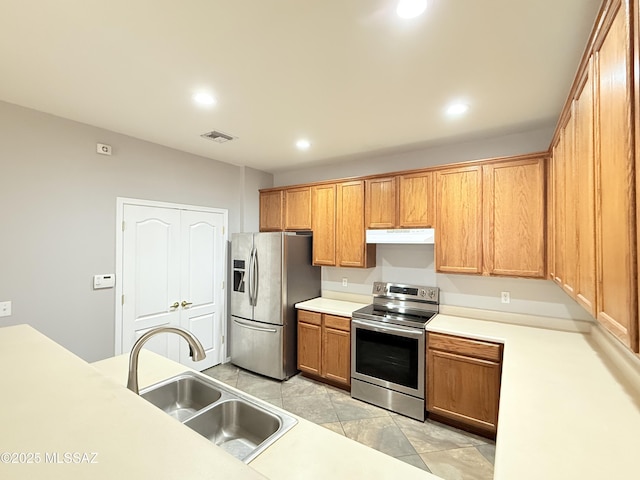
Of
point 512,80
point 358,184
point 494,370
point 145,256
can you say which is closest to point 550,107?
point 512,80

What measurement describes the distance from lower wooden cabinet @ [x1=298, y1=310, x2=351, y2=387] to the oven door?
128mm

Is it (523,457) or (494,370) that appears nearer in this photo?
(523,457)

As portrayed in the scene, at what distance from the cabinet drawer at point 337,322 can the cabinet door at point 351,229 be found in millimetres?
623

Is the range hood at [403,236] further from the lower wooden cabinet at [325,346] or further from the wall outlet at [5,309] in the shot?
the wall outlet at [5,309]

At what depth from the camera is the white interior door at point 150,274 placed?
2893 mm

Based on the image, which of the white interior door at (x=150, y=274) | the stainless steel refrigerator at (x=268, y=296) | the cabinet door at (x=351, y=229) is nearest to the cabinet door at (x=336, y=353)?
the stainless steel refrigerator at (x=268, y=296)

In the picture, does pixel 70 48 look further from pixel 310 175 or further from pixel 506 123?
pixel 506 123

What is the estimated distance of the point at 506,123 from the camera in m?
2.52

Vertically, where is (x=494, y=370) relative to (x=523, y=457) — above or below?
below

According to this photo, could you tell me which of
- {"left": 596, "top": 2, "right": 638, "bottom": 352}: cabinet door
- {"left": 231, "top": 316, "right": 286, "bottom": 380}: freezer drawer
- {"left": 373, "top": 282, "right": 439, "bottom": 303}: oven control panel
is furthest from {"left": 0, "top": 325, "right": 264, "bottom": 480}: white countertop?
{"left": 373, "top": 282, "right": 439, "bottom": 303}: oven control panel

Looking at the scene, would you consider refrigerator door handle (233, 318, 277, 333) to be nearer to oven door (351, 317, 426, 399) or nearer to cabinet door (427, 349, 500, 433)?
oven door (351, 317, 426, 399)

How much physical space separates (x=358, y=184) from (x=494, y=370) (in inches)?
87.5

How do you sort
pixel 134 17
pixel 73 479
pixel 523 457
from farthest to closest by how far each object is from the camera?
pixel 134 17 → pixel 523 457 → pixel 73 479

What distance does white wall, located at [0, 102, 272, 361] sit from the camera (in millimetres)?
2221
